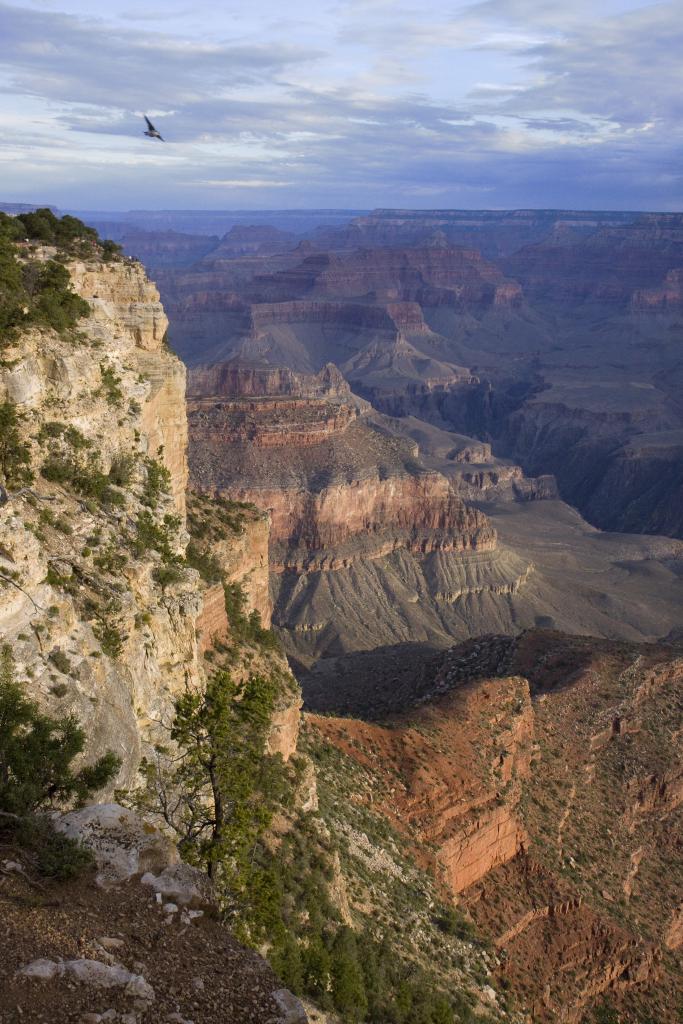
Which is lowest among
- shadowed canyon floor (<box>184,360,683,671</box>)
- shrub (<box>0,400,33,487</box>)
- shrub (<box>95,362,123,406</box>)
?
shadowed canyon floor (<box>184,360,683,671</box>)

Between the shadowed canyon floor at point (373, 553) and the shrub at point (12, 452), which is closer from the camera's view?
the shrub at point (12, 452)

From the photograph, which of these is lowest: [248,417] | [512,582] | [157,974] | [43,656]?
[512,582]

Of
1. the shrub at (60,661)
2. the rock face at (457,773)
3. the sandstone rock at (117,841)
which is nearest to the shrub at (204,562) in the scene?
the rock face at (457,773)

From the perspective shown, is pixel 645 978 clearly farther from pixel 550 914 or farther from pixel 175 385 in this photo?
pixel 175 385

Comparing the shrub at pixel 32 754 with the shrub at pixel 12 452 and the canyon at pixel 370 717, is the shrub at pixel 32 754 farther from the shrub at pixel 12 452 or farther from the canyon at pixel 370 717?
the shrub at pixel 12 452

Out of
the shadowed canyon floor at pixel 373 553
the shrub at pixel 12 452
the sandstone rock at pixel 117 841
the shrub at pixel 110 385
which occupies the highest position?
the shrub at pixel 110 385

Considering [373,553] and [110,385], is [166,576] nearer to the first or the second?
[110,385]

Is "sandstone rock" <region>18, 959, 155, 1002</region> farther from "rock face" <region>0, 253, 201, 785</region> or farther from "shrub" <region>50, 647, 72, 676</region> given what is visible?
"shrub" <region>50, 647, 72, 676</region>

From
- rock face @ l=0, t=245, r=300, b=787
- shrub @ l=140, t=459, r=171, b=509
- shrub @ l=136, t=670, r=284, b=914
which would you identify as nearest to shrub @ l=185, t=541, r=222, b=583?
rock face @ l=0, t=245, r=300, b=787

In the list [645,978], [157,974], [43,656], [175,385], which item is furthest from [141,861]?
[645,978]
